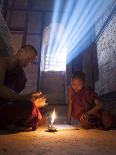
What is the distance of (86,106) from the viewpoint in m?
3.81

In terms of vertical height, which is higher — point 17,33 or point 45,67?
point 17,33

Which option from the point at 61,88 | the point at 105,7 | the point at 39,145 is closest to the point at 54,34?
the point at 61,88

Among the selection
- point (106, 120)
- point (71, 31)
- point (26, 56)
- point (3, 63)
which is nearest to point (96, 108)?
point (106, 120)

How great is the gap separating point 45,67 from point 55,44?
4.70 feet

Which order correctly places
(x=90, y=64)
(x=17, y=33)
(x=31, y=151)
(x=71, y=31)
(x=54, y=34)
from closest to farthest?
(x=31, y=151), (x=90, y=64), (x=17, y=33), (x=71, y=31), (x=54, y=34)

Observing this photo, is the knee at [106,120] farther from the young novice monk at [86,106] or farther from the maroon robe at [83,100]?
the maroon robe at [83,100]

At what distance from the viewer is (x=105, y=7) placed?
6.02 meters

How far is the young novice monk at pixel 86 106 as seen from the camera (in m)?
3.37

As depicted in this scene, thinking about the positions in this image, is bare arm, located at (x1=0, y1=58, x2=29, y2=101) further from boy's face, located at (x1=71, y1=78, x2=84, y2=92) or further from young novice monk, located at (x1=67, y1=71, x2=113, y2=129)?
boy's face, located at (x1=71, y1=78, x2=84, y2=92)

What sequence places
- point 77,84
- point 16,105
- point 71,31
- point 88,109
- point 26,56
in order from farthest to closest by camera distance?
1. point 71,31
2. point 77,84
3. point 88,109
4. point 26,56
5. point 16,105

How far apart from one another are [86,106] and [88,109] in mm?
68

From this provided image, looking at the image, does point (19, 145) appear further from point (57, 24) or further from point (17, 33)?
point (57, 24)

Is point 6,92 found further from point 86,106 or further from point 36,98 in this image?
point 86,106

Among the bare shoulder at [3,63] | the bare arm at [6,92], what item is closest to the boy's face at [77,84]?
the bare arm at [6,92]
